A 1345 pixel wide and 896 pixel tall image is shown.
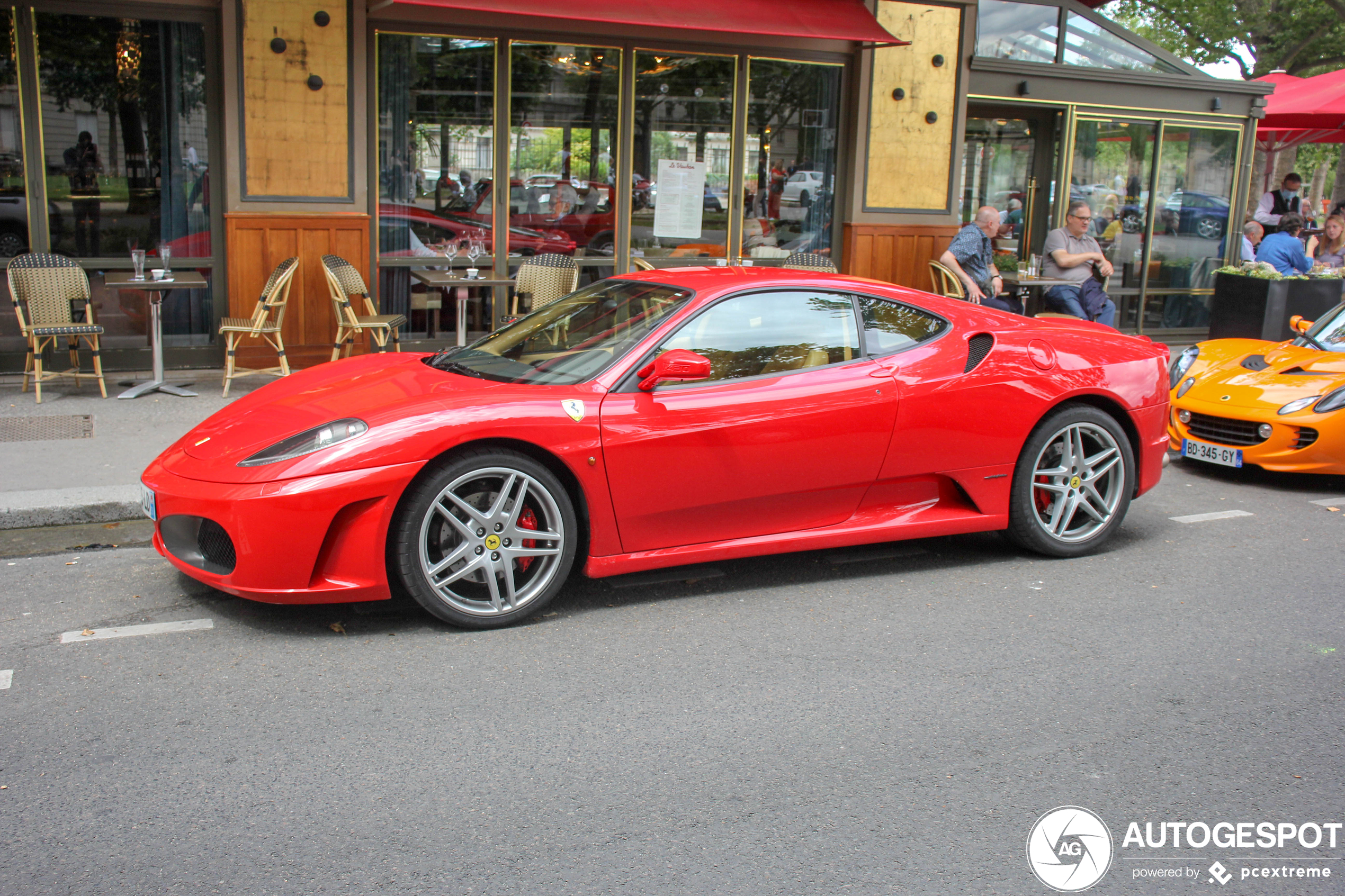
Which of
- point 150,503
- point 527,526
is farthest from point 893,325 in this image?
point 150,503

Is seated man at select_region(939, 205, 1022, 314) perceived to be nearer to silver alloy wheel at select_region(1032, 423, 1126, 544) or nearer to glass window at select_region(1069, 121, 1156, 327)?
glass window at select_region(1069, 121, 1156, 327)

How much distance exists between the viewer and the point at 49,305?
883 centimetres

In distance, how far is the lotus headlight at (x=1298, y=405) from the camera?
721cm

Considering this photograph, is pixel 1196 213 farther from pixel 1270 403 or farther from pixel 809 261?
pixel 1270 403

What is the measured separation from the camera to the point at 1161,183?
13555 millimetres

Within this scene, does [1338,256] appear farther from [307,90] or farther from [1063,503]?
[307,90]

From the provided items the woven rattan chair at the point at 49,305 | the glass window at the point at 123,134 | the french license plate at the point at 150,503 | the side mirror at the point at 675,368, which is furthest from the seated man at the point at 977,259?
the french license plate at the point at 150,503

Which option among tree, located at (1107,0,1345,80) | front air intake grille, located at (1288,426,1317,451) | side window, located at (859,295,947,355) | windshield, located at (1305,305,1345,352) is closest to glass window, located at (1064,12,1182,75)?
windshield, located at (1305,305,1345,352)

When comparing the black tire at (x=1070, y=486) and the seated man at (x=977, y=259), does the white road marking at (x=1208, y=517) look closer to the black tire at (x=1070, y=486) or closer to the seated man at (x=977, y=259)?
the black tire at (x=1070, y=486)

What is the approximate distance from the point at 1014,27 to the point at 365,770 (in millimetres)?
11747

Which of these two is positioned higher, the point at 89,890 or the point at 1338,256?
the point at 1338,256

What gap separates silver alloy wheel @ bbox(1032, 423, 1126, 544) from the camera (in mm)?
5520

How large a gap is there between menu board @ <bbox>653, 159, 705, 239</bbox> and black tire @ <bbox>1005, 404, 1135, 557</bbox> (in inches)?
252

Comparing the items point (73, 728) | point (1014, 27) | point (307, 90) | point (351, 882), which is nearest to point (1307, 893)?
point (351, 882)
